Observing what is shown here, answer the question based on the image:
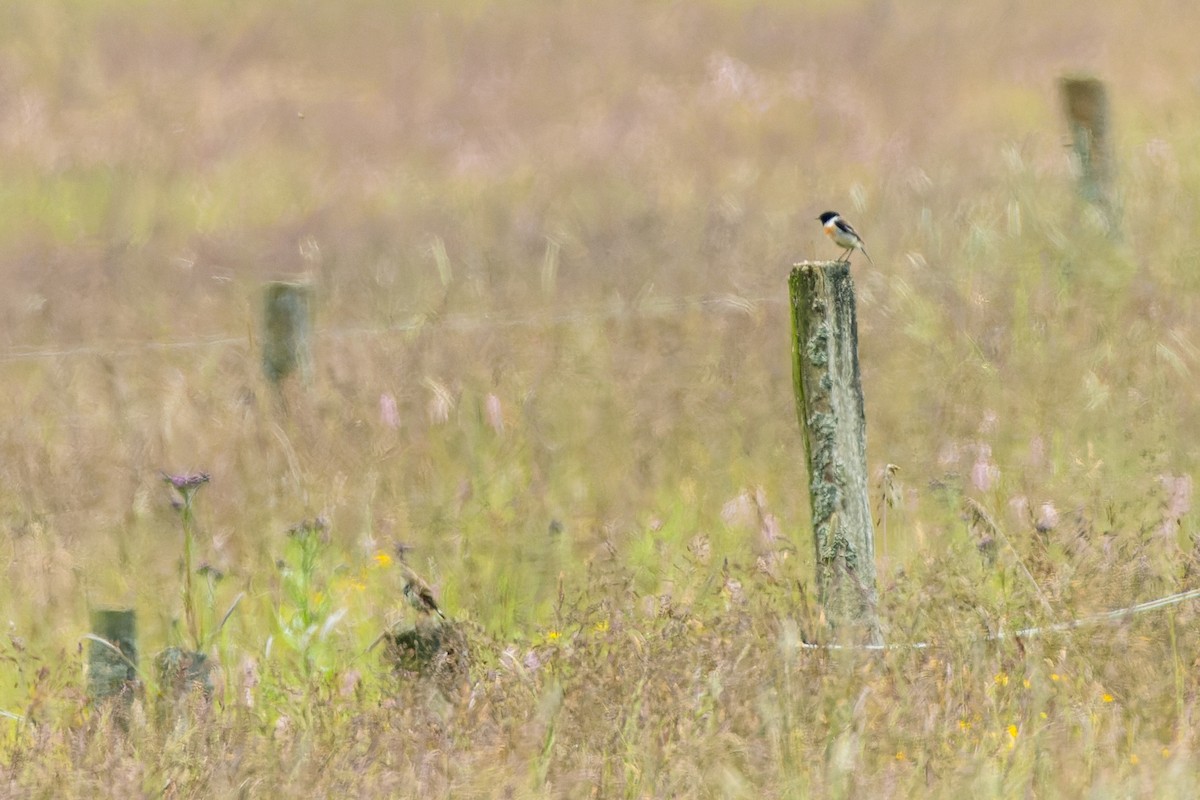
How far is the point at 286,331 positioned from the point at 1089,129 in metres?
4.94

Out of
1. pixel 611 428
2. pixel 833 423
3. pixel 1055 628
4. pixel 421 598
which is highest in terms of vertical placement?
pixel 833 423

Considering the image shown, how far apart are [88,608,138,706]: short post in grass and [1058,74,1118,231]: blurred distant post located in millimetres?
6784

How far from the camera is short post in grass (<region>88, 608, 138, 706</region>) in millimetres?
4475

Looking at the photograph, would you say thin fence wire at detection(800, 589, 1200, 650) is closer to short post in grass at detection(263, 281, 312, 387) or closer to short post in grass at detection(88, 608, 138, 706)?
short post in grass at detection(88, 608, 138, 706)

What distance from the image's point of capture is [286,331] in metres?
7.85

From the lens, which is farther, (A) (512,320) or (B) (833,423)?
(A) (512,320)

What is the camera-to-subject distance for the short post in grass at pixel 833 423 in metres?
4.53

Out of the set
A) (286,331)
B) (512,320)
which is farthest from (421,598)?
(512,320)

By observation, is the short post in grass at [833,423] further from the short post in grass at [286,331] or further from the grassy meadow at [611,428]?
the short post in grass at [286,331]

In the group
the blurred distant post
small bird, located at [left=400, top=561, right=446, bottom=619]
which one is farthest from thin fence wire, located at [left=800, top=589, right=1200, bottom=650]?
the blurred distant post

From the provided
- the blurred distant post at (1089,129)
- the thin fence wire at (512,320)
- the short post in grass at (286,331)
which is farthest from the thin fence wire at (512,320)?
the blurred distant post at (1089,129)

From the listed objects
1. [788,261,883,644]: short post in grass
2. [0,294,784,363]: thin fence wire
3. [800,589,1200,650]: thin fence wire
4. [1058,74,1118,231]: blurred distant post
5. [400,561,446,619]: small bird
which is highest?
[1058,74,1118,231]: blurred distant post

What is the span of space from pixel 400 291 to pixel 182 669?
21.3 ft

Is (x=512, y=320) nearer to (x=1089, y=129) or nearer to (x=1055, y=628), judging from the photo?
(x=1089, y=129)
